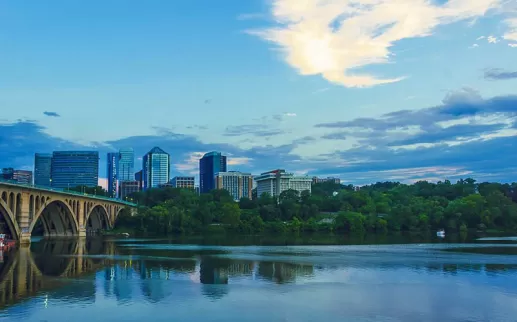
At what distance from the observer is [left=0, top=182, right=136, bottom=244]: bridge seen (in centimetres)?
7825

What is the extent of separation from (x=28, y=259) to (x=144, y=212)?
98.3 metres

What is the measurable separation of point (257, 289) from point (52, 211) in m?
86.1

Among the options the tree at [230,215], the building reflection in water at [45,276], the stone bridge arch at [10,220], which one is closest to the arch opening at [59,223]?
the stone bridge arch at [10,220]

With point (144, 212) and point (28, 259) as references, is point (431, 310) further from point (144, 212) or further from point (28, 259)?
point (144, 212)

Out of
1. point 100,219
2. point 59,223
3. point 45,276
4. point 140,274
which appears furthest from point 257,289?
point 100,219

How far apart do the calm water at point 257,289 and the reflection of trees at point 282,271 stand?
90 mm

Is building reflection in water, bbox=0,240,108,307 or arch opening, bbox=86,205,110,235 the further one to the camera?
arch opening, bbox=86,205,110,235

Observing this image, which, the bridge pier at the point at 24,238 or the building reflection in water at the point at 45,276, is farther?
the bridge pier at the point at 24,238

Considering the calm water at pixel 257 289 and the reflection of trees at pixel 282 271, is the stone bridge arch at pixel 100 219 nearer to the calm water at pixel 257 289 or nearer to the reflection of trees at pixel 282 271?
the calm water at pixel 257 289

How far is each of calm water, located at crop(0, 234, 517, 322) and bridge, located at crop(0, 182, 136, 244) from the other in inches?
852

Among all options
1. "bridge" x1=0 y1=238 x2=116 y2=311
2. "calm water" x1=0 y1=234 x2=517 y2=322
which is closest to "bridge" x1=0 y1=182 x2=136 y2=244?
"bridge" x1=0 y1=238 x2=116 y2=311

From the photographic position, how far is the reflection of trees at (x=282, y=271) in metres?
42.7

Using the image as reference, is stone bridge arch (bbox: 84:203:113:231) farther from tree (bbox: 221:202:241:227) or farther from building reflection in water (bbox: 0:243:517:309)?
building reflection in water (bbox: 0:243:517:309)

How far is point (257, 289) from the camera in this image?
122ft
